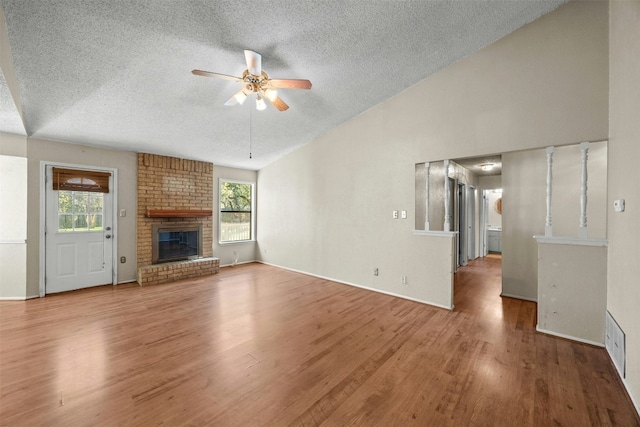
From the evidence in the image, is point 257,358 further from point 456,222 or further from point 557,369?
point 456,222

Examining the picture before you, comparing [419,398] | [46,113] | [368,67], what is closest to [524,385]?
[419,398]

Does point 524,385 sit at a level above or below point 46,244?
below

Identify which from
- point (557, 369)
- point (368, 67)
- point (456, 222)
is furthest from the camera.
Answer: point (456, 222)

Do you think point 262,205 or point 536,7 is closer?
point 536,7

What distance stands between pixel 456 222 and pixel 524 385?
15.1 ft

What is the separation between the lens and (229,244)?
6.54 metres

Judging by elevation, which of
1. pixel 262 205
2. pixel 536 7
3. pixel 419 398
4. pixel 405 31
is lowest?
pixel 419 398

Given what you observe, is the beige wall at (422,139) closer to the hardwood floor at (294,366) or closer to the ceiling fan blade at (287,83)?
the hardwood floor at (294,366)

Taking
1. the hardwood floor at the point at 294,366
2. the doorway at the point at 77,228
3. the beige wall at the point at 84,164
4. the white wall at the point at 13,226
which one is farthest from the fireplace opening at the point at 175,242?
the white wall at the point at 13,226

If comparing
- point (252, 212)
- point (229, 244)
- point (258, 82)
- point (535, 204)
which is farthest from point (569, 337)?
point (252, 212)

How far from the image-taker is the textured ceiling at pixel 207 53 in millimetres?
2295

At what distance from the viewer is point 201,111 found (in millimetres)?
3891

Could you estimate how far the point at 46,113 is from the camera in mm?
3443

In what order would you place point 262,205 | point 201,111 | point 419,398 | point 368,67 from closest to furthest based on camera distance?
point 419,398 → point 368,67 → point 201,111 → point 262,205
